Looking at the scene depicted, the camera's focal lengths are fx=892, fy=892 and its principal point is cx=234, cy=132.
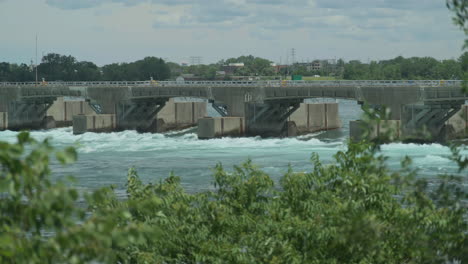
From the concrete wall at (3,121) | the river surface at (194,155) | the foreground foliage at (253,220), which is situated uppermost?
the foreground foliage at (253,220)

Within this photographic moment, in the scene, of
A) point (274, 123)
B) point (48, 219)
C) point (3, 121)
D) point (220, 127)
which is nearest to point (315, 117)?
point (274, 123)

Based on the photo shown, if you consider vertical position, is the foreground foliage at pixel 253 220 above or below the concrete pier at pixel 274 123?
above

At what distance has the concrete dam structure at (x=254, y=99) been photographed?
2579 inches

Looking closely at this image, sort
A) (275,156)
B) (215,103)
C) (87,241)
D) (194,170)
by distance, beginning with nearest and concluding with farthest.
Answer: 1. (87,241)
2. (194,170)
3. (275,156)
4. (215,103)

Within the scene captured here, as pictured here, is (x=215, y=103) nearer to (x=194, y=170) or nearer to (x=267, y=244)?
(x=194, y=170)

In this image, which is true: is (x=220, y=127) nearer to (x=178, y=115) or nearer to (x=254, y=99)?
(x=254, y=99)

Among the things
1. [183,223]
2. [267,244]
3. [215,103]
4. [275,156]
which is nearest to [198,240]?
[183,223]

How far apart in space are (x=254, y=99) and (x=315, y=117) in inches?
259

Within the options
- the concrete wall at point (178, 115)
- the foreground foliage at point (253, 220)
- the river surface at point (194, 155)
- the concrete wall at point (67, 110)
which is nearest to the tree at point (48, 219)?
the foreground foliage at point (253, 220)

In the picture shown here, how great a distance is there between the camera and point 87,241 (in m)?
6.95

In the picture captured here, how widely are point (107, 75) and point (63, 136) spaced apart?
116 meters

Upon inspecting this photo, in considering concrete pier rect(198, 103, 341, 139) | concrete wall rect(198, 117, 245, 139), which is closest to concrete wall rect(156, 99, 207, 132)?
concrete wall rect(198, 117, 245, 139)

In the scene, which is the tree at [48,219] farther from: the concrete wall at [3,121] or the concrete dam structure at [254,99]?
the concrete wall at [3,121]

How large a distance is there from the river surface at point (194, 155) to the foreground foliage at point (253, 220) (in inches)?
1046
